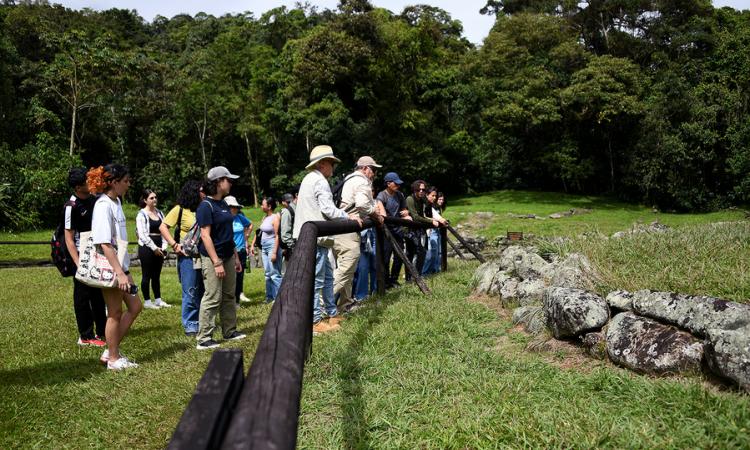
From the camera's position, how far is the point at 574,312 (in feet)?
12.1

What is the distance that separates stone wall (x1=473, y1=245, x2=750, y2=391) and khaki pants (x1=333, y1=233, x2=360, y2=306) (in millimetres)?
2166

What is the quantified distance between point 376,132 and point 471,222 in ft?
34.5

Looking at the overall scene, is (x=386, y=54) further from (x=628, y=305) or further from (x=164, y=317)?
(x=628, y=305)

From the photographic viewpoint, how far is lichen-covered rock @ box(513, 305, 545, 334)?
4.15 metres

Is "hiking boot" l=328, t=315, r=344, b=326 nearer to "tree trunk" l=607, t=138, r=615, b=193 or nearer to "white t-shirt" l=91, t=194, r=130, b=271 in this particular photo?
"white t-shirt" l=91, t=194, r=130, b=271

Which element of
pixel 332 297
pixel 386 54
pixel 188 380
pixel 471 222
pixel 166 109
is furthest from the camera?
pixel 166 109

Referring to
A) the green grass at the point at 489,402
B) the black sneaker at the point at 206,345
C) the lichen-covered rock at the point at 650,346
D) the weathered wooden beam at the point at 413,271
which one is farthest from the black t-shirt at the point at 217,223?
the lichen-covered rock at the point at 650,346

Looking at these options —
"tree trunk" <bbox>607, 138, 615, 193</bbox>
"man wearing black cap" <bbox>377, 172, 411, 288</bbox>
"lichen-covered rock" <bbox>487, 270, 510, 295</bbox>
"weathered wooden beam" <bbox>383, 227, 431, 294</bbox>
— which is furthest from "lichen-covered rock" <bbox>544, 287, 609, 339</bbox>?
"tree trunk" <bbox>607, 138, 615, 193</bbox>

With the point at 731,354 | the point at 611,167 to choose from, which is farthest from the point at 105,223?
the point at 611,167

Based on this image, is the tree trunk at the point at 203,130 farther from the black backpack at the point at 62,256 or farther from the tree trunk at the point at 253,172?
the black backpack at the point at 62,256

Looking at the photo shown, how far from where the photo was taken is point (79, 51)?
2700 cm

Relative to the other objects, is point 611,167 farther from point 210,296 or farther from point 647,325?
point 647,325

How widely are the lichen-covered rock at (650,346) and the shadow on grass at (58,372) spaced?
3.86 metres

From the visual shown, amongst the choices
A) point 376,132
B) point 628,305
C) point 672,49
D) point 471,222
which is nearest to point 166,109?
point 376,132
